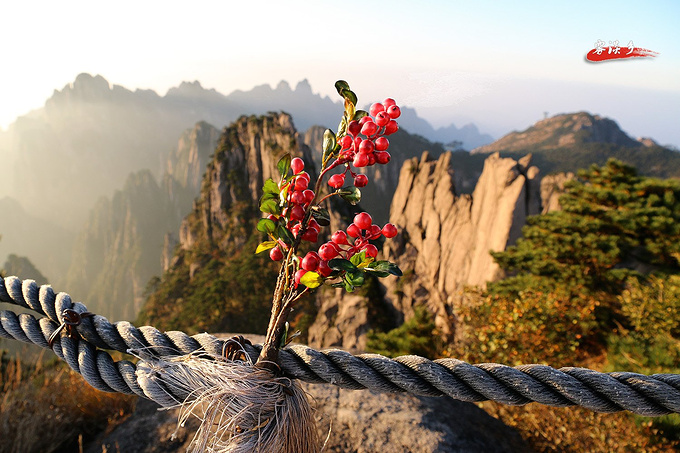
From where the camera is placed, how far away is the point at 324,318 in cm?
3712

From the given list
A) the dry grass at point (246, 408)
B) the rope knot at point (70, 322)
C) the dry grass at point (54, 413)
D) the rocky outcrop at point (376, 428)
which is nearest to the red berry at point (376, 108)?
the dry grass at point (246, 408)

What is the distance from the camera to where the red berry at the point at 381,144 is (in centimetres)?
127

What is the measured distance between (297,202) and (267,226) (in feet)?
0.47

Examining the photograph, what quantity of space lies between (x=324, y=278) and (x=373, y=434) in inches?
95.7

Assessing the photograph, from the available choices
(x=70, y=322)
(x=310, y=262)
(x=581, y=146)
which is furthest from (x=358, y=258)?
(x=581, y=146)

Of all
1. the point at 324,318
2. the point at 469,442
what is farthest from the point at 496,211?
the point at 469,442

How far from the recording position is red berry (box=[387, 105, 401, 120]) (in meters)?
1.32

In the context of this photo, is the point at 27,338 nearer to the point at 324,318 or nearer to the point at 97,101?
the point at 324,318

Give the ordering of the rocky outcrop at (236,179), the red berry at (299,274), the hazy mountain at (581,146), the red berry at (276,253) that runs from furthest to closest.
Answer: the hazy mountain at (581,146) → the rocky outcrop at (236,179) → the red berry at (276,253) → the red berry at (299,274)

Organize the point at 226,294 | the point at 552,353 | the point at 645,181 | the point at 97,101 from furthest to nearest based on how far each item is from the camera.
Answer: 1. the point at 97,101
2. the point at 226,294
3. the point at 645,181
4. the point at 552,353

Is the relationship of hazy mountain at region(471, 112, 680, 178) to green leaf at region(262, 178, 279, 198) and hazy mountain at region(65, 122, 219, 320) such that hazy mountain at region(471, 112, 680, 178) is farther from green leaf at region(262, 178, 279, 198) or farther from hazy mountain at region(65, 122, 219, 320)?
hazy mountain at region(65, 122, 219, 320)

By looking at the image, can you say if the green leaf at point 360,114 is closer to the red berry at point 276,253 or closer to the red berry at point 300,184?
the red berry at point 300,184

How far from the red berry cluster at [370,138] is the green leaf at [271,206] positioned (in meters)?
0.22

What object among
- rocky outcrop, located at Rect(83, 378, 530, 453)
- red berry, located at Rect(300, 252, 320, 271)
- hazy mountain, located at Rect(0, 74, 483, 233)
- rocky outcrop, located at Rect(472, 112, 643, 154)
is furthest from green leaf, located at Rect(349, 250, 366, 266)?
hazy mountain, located at Rect(0, 74, 483, 233)
